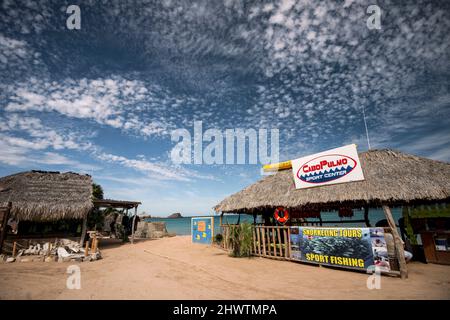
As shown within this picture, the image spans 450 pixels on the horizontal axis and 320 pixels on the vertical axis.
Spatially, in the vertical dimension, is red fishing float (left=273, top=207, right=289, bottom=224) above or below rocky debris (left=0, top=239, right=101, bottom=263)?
above

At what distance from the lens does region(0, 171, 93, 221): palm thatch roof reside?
474 inches

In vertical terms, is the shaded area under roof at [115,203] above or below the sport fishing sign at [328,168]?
below

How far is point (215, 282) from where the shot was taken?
20.6 ft

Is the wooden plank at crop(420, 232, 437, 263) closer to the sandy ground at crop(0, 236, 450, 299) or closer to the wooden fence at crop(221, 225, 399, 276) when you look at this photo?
the sandy ground at crop(0, 236, 450, 299)

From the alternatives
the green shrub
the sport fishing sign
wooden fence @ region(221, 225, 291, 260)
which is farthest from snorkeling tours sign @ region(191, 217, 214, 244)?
the sport fishing sign

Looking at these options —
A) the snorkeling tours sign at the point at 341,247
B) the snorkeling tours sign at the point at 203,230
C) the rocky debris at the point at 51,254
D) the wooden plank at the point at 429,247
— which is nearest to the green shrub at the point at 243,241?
the snorkeling tours sign at the point at 341,247

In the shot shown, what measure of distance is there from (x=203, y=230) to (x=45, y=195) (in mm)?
9868

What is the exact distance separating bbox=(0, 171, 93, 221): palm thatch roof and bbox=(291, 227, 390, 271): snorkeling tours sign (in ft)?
39.7

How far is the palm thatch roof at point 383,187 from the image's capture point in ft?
26.1

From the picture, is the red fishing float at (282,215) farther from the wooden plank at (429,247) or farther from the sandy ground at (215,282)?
the wooden plank at (429,247)

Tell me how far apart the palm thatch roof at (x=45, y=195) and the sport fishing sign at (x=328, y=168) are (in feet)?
40.2
